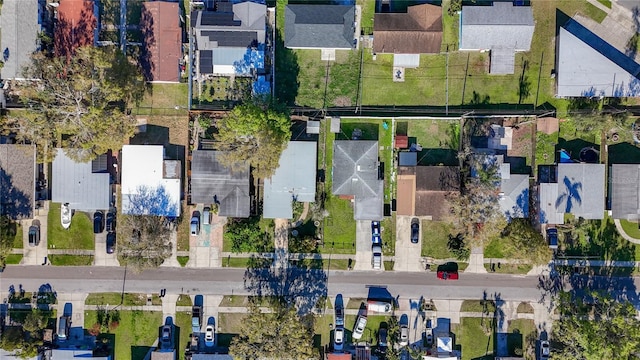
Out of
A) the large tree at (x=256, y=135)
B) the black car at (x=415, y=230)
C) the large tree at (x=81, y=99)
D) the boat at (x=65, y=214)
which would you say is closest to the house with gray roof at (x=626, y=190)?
the black car at (x=415, y=230)

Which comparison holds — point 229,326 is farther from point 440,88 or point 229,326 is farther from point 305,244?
point 440,88

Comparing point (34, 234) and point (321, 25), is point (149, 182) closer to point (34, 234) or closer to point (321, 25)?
point (34, 234)

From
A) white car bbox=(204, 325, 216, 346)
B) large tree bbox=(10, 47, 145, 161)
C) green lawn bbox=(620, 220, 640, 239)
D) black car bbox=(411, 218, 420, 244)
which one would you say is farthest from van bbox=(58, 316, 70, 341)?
green lawn bbox=(620, 220, 640, 239)

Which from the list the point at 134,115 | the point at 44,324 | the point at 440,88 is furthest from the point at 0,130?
the point at 440,88

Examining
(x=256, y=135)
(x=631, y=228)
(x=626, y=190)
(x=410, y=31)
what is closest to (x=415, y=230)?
(x=256, y=135)

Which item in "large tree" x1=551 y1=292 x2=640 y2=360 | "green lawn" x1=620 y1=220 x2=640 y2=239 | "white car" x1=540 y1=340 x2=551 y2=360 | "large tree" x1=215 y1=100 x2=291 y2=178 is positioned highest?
"large tree" x1=215 y1=100 x2=291 y2=178

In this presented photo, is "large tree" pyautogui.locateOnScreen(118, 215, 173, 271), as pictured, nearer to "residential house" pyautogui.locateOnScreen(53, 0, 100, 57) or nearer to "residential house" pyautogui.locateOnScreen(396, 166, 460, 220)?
"residential house" pyautogui.locateOnScreen(53, 0, 100, 57)
